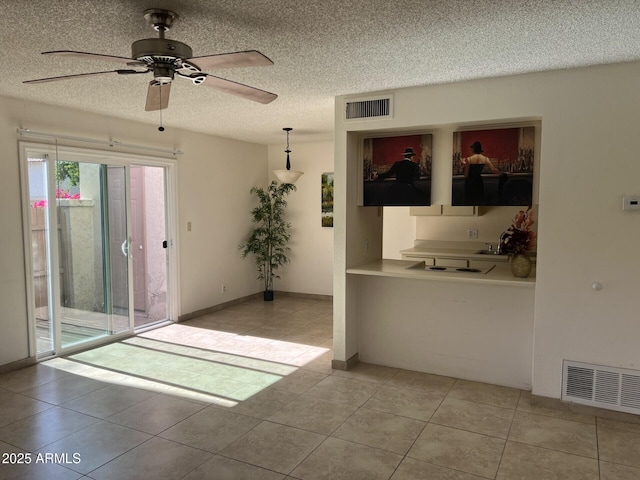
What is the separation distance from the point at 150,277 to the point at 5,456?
3.49 m

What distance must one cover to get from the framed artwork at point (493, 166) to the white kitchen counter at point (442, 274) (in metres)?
0.57

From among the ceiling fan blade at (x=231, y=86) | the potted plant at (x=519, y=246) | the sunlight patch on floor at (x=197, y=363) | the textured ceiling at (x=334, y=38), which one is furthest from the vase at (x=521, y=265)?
the ceiling fan blade at (x=231, y=86)

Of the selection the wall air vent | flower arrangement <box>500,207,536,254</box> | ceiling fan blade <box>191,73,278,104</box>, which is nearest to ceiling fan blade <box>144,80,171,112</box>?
ceiling fan blade <box>191,73,278,104</box>

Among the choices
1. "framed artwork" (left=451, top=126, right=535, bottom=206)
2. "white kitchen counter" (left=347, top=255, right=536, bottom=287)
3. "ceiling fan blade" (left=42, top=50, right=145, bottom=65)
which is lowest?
"white kitchen counter" (left=347, top=255, right=536, bottom=287)

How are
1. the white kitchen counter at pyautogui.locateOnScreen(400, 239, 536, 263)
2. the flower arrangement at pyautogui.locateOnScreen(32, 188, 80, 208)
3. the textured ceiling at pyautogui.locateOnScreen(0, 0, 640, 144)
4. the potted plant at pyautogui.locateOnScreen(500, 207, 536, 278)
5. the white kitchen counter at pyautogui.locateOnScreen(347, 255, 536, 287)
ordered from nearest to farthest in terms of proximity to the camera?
the textured ceiling at pyautogui.locateOnScreen(0, 0, 640, 144)
the white kitchen counter at pyautogui.locateOnScreen(347, 255, 536, 287)
the potted plant at pyautogui.locateOnScreen(500, 207, 536, 278)
the flower arrangement at pyautogui.locateOnScreen(32, 188, 80, 208)
the white kitchen counter at pyautogui.locateOnScreen(400, 239, 536, 263)

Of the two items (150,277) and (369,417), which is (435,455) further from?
(150,277)

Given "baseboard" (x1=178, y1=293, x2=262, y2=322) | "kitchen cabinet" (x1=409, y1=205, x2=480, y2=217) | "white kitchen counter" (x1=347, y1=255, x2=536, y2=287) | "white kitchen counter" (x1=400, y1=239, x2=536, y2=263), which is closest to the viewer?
"white kitchen counter" (x1=347, y1=255, x2=536, y2=287)

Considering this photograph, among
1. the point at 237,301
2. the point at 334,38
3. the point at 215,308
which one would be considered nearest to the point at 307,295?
the point at 237,301

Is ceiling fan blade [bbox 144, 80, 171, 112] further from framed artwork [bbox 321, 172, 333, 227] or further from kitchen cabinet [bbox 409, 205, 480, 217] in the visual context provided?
framed artwork [bbox 321, 172, 333, 227]

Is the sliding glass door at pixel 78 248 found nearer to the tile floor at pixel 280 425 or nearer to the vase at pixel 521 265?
the tile floor at pixel 280 425

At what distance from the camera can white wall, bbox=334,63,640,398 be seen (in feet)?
9.89

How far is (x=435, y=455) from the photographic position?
8.76ft

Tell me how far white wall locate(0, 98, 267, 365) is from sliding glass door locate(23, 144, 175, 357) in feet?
0.52

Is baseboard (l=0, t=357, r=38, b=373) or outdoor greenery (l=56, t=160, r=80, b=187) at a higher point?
outdoor greenery (l=56, t=160, r=80, b=187)
